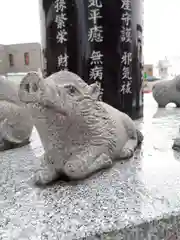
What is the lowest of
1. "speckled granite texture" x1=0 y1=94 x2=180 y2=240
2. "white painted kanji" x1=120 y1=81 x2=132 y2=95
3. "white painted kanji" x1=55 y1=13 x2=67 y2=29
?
"speckled granite texture" x1=0 y1=94 x2=180 y2=240

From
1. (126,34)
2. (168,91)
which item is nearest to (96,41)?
(126,34)

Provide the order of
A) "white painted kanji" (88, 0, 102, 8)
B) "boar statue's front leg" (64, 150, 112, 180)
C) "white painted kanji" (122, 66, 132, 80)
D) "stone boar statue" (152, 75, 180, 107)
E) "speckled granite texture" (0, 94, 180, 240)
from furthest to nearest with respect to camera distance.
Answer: "stone boar statue" (152, 75, 180, 107)
"white painted kanji" (122, 66, 132, 80)
"white painted kanji" (88, 0, 102, 8)
"boar statue's front leg" (64, 150, 112, 180)
"speckled granite texture" (0, 94, 180, 240)

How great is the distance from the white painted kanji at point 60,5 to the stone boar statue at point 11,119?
0.27 meters

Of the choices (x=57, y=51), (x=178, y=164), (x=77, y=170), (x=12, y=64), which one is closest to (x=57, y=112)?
(x=77, y=170)

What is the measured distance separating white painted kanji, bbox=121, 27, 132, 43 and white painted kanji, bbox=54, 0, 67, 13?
0.20 metres

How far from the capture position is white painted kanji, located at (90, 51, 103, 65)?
0.89m

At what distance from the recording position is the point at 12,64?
1.32m

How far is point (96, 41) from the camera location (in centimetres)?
88

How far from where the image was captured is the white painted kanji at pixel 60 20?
850 mm

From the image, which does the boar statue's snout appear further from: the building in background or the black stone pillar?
the building in background

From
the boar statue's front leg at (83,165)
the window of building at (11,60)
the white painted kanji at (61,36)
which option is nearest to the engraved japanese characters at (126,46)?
the white painted kanji at (61,36)

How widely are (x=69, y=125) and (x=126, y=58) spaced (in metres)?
0.52

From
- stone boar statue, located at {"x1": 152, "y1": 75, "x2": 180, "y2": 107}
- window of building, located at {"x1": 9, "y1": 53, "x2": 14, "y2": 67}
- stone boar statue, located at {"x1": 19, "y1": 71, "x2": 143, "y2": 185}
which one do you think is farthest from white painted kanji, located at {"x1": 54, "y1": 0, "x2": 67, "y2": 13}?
stone boar statue, located at {"x1": 152, "y1": 75, "x2": 180, "y2": 107}

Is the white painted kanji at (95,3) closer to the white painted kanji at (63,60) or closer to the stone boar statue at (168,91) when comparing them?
the white painted kanji at (63,60)
